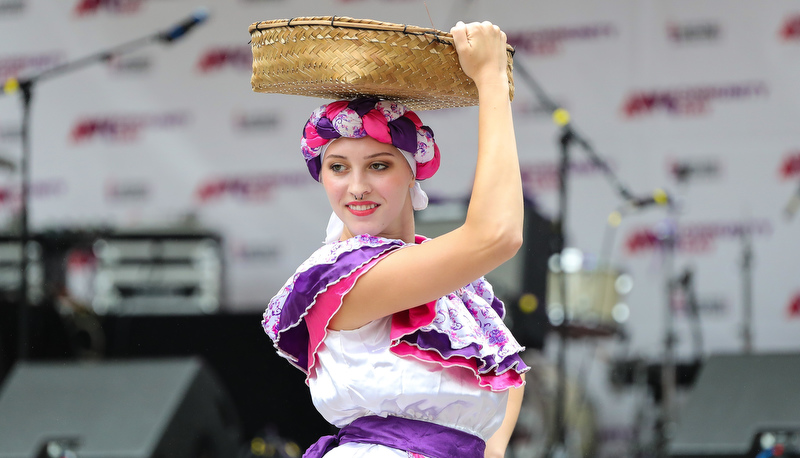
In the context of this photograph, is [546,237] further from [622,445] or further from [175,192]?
[175,192]

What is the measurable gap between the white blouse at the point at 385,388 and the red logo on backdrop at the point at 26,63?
5.47m

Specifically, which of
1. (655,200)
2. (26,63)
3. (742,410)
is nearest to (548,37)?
(655,200)

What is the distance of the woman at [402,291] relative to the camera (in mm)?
1517

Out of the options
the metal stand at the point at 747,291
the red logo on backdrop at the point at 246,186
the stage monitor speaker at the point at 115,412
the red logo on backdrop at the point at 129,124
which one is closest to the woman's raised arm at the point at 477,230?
the stage monitor speaker at the point at 115,412

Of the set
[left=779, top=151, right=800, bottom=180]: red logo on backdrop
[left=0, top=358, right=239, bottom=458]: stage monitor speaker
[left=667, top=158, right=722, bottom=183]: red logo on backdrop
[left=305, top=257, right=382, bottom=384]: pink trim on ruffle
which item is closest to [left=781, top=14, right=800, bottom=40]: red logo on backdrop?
[left=779, top=151, right=800, bottom=180]: red logo on backdrop

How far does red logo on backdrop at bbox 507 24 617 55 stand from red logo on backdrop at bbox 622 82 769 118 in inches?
21.1

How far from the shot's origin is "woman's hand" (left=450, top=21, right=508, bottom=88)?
1538 millimetres

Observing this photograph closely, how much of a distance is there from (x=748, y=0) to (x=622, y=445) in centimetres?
296

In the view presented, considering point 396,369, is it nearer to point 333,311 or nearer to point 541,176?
point 333,311

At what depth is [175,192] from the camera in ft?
20.9

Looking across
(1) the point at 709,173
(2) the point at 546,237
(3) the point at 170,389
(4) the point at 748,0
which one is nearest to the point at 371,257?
(3) the point at 170,389

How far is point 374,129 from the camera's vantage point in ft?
5.40

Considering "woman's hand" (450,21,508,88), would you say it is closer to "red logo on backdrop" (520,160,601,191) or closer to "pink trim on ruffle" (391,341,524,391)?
"pink trim on ruffle" (391,341,524,391)

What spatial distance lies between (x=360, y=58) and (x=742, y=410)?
9.58 feet
